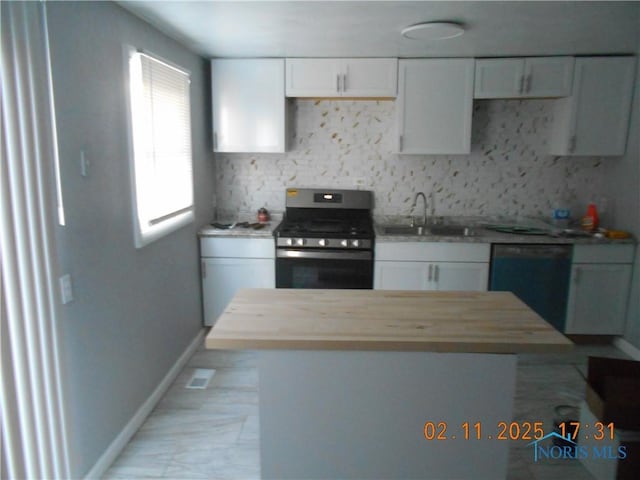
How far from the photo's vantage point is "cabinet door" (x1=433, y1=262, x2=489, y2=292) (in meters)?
3.54

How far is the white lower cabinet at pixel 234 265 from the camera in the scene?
12.0 ft

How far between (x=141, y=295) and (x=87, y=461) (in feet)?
2.92

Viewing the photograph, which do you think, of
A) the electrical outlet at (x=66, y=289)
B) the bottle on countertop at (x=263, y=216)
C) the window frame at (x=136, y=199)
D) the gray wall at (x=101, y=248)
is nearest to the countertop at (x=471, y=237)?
the bottle on countertop at (x=263, y=216)

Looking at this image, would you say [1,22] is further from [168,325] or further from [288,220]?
[288,220]

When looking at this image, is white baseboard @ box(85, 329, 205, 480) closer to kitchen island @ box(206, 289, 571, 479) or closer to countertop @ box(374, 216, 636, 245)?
kitchen island @ box(206, 289, 571, 479)

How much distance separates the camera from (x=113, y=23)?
2.25m

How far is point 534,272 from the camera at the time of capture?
3512 millimetres

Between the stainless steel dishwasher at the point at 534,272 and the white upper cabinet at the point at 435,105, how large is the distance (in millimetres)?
911

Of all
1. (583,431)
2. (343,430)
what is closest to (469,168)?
(583,431)

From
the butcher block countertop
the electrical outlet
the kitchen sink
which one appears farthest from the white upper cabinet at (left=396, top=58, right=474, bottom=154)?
the electrical outlet

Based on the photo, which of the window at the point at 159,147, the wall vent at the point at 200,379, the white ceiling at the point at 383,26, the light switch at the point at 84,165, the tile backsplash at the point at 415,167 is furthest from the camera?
the tile backsplash at the point at 415,167

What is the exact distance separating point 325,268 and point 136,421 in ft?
5.63

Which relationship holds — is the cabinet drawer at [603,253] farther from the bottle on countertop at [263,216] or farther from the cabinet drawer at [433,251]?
the bottle on countertop at [263,216]

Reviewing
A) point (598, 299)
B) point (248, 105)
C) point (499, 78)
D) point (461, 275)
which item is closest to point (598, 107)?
point (499, 78)
